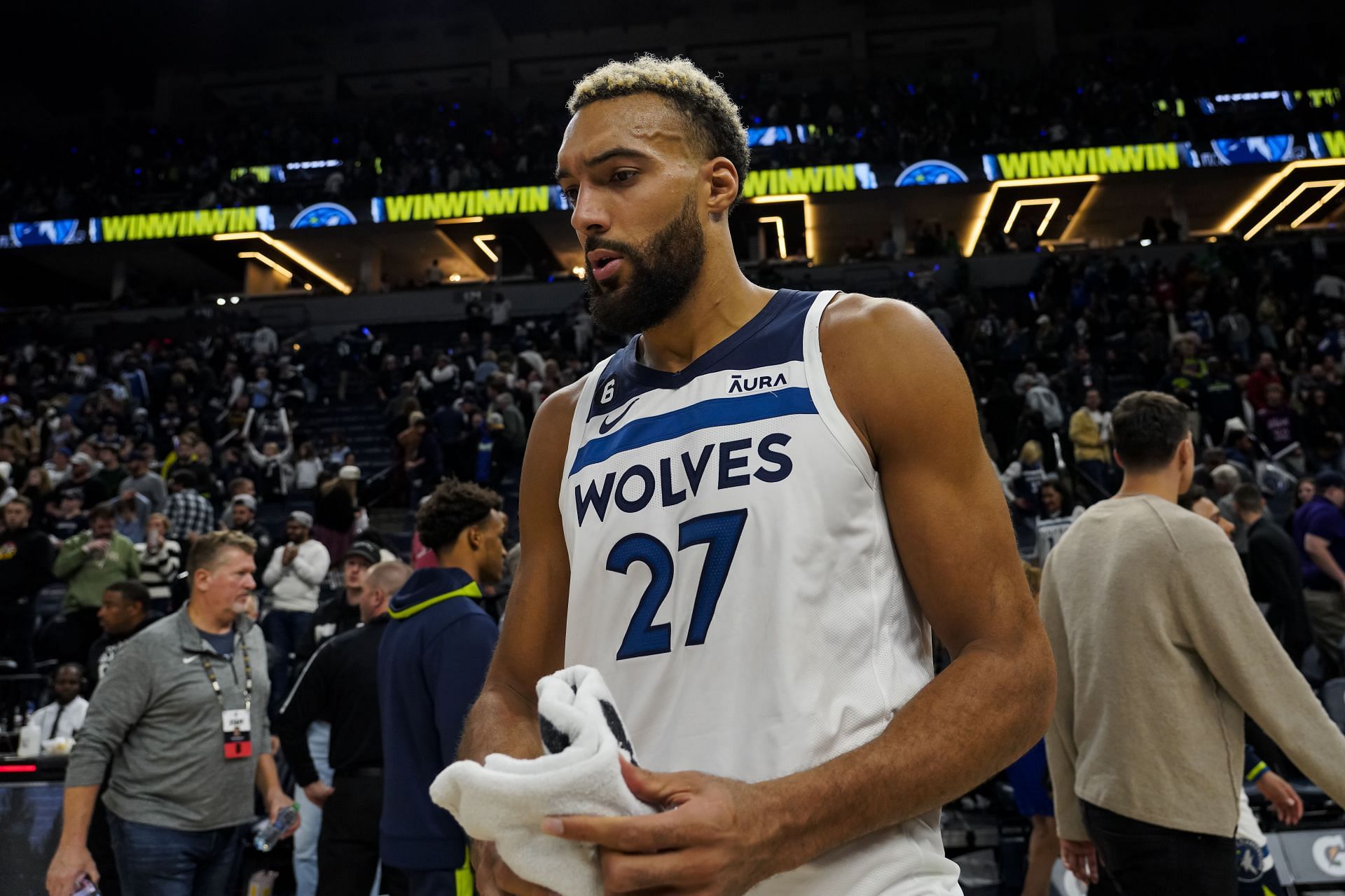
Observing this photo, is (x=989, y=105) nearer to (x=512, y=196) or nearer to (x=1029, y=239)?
(x=1029, y=239)

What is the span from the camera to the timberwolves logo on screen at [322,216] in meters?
26.9

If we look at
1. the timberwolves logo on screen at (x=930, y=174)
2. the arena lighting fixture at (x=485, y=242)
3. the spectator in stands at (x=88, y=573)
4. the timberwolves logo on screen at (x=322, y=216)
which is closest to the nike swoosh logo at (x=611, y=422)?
the spectator in stands at (x=88, y=573)

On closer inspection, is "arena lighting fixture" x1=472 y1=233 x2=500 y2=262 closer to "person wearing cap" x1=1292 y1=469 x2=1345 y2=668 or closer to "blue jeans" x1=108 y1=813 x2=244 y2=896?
"person wearing cap" x1=1292 y1=469 x2=1345 y2=668

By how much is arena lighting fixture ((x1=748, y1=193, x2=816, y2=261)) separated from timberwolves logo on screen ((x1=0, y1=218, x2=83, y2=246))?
17328 millimetres

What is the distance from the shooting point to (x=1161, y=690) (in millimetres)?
2713

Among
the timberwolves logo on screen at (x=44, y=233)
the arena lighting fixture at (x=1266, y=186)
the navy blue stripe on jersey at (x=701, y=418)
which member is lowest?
the navy blue stripe on jersey at (x=701, y=418)

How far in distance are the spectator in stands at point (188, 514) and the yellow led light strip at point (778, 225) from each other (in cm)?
1892

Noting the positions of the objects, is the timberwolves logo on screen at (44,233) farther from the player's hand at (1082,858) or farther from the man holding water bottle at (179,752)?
the player's hand at (1082,858)

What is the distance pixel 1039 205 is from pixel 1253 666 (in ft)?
88.1

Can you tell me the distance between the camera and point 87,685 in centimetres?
729

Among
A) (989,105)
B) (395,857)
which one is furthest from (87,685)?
(989,105)

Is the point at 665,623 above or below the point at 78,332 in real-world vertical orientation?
below

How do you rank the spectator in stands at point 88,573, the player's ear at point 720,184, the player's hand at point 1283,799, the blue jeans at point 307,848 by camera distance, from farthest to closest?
the spectator in stands at point 88,573 → the blue jeans at point 307,848 → the player's hand at point 1283,799 → the player's ear at point 720,184

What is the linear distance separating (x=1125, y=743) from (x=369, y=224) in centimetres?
2726
